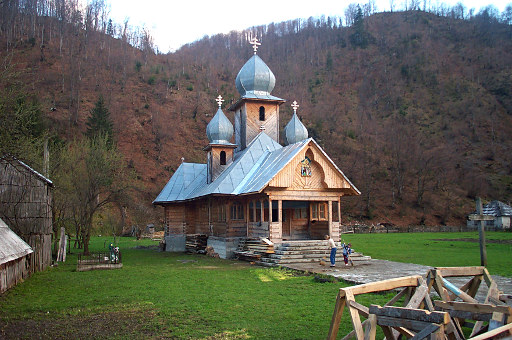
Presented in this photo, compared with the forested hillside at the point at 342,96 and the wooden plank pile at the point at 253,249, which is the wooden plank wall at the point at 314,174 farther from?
the forested hillside at the point at 342,96

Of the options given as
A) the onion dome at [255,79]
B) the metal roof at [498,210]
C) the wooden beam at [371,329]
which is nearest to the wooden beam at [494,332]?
the wooden beam at [371,329]

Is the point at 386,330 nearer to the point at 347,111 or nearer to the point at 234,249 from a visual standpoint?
the point at 234,249

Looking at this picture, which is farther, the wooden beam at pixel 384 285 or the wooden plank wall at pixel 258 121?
the wooden plank wall at pixel 258 121

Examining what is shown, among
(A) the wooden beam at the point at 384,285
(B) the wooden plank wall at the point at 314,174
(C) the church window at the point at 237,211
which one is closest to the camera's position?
(A) the wooden beam at the point at 384,285

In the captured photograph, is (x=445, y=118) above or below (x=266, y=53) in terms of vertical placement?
below

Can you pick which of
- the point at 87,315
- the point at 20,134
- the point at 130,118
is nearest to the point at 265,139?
the point at 20,134

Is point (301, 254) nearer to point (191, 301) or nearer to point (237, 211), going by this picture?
point (237, 211)

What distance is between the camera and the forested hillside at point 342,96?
67938mm

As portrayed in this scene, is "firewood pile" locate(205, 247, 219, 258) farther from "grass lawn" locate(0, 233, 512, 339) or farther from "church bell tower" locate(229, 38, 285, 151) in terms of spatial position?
"church bell tower" locate(229, 38, 285, 151)

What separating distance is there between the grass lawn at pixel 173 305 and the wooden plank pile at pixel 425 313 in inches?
80.1

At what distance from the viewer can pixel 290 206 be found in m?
26.1

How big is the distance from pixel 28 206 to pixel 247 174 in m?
11.6

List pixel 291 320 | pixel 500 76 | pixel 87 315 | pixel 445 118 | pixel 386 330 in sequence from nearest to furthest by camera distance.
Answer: pixel 386 330, pixel 291 320, pixel 87 315, pixel 445 118, pixel 500 76

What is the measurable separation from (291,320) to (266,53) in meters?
123
